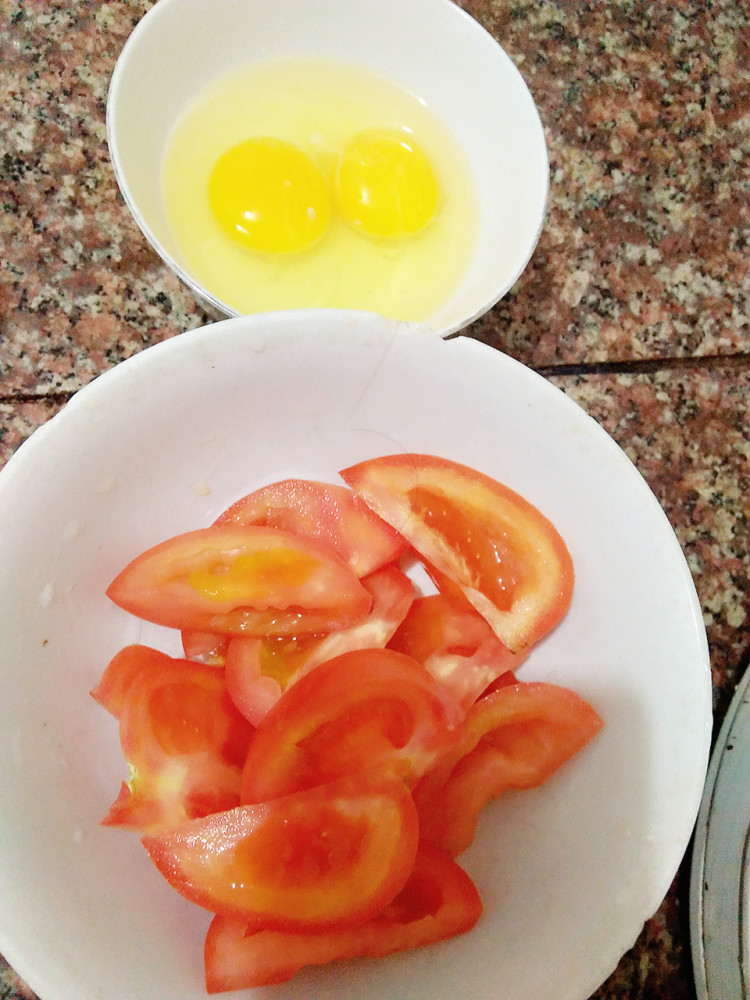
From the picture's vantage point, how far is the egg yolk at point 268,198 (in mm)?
913

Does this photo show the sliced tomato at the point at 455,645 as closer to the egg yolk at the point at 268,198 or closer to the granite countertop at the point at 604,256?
the granite countertop at the point at 604,256

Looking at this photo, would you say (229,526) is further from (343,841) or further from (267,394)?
(343,841)

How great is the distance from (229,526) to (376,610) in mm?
176

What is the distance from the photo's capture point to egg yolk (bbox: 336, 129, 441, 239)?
0.95 metres

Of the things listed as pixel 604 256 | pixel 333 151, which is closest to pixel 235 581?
pixel 333 151

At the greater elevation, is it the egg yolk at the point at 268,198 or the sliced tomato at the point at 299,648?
the egg yolk at the point at 268,198

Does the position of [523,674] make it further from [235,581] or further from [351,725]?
[235,581]

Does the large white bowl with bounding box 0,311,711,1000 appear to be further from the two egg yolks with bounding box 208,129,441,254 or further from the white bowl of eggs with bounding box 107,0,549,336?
the two egg yolks with bounding box 208,129,441,254

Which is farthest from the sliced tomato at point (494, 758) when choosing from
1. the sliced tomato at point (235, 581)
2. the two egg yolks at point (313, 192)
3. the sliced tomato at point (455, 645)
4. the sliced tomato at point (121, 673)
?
the two egg yolks at point (313, 192)

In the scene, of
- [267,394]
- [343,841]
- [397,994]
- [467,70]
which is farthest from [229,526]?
[467,70]

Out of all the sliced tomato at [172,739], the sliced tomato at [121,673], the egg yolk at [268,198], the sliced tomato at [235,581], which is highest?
the egg yolk at [268,198]

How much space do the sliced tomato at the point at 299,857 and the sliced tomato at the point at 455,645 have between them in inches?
5.9

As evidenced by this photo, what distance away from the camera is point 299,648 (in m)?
0.77

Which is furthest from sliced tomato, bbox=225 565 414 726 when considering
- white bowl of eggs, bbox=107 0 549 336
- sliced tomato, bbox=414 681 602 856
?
white bowl of eggs, bbox=107 0 549 336
